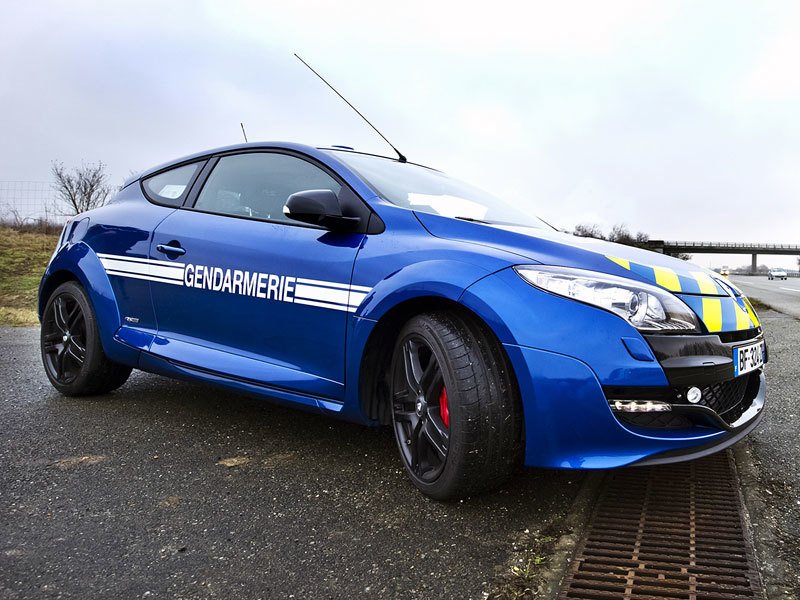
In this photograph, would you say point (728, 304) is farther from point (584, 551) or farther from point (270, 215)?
point (270, 215)

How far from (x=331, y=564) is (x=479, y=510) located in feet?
1.96

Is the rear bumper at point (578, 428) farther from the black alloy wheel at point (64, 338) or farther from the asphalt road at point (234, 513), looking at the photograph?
the black alloy wheel at point (64, 338)

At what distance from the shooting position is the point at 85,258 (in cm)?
355

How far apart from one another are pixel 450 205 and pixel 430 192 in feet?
0.47

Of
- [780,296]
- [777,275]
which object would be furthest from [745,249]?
[780,296]

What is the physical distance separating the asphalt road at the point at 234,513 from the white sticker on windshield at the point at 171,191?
1187mm

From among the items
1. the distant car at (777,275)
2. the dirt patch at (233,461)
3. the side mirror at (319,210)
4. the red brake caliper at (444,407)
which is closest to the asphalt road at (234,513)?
the dirt patch at (233,461)

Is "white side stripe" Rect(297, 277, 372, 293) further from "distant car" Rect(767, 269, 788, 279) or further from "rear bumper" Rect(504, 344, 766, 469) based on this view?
"distant car" Rect(767, 269, 788, 279)

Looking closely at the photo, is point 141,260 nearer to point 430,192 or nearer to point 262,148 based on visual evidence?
point 262,148

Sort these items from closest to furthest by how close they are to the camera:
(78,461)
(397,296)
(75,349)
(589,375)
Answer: (589,375)
(397,296)
(78,461)
(75,349)

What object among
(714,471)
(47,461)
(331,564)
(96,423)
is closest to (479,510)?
(331,564)

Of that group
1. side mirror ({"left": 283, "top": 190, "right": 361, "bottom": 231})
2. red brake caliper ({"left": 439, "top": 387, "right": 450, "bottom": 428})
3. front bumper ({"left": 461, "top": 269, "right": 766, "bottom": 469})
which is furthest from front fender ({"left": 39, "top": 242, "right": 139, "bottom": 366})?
front bumper ({"left": 461, "top": 269, "right": 766, "bottom": 469})

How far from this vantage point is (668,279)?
7.04 feet

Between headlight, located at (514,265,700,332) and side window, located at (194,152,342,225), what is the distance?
106 centimetres
